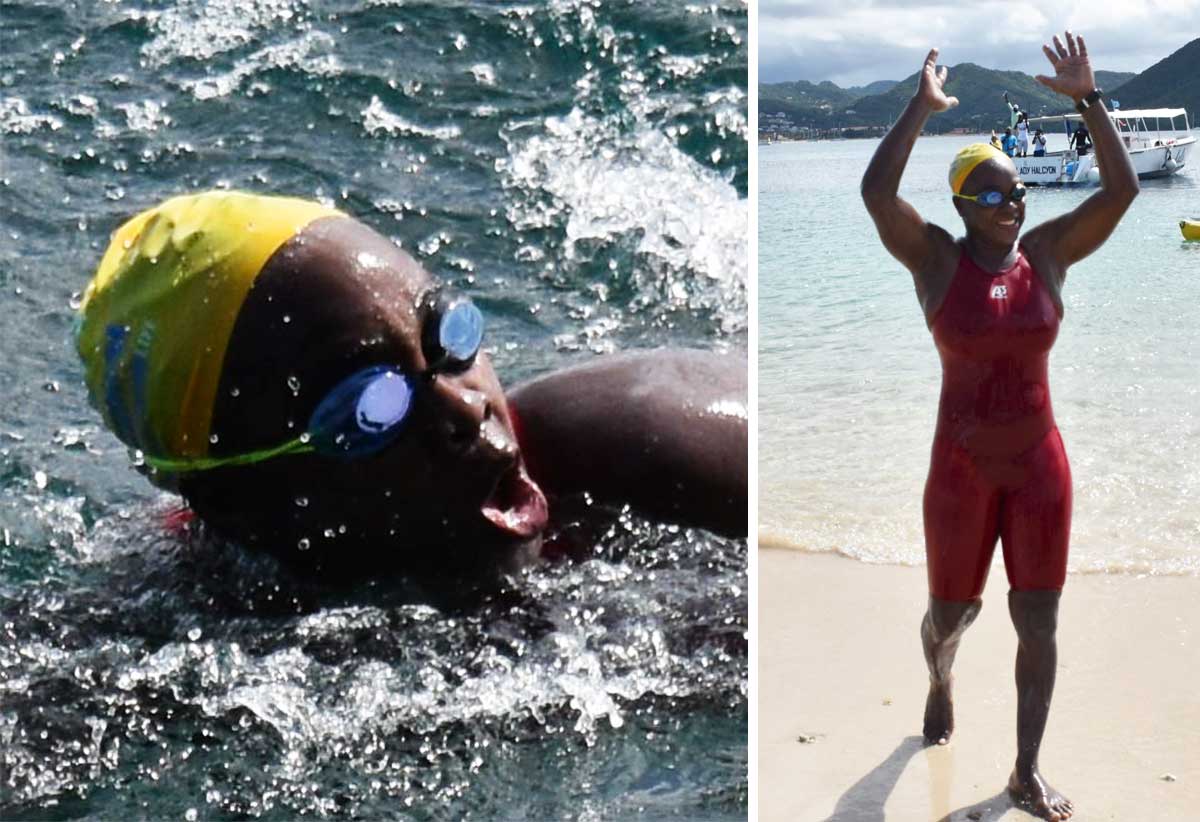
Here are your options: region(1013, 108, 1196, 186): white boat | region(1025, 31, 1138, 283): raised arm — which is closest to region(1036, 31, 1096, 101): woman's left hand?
region(1025, 31, 1138, 283): raised arm

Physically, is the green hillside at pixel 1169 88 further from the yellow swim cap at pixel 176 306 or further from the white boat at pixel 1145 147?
the yellow swim cap at pixel 176 306

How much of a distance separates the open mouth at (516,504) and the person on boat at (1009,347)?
717 millimetres

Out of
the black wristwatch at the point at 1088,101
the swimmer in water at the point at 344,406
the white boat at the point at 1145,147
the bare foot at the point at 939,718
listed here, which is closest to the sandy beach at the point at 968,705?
the bare foot at the point at 939,718

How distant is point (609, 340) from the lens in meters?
3.64

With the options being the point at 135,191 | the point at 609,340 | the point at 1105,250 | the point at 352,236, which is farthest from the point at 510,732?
the point at 1105,250

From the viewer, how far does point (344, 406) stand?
218 cm

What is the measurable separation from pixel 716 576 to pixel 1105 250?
1091 centimetres

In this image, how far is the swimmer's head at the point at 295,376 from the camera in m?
2.17

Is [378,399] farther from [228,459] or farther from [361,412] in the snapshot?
[228,459]

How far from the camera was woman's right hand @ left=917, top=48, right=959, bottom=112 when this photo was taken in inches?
101

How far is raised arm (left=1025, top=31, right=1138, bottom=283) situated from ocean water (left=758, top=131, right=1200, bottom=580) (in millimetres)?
802

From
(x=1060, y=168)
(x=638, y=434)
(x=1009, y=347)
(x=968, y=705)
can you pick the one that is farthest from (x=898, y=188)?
(x=1060, y=168)

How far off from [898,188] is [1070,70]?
1.26ft

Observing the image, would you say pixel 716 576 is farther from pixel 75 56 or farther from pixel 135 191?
pixel 75 56
